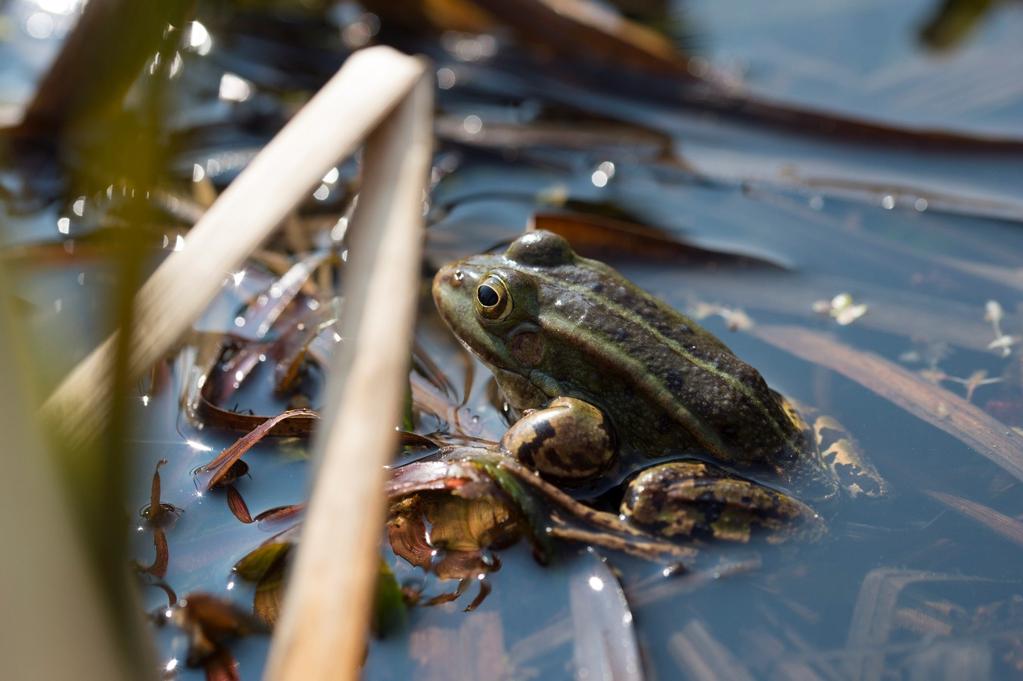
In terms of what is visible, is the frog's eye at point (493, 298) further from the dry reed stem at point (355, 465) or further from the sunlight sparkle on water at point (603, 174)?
the sunlight sparkle on water at point (603, 174)

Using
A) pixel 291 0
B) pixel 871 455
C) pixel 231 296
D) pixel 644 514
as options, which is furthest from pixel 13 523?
pixel 291 0

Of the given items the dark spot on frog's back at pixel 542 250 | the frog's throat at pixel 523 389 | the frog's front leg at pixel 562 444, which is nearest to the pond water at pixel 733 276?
the frog's throat at pixel 523 389

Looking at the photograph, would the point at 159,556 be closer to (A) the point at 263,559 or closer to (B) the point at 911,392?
(A) the point at 263,559

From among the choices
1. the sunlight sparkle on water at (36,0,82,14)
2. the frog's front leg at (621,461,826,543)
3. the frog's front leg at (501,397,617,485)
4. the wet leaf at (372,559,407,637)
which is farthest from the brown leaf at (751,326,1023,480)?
the sunlight sparkle on water at (36,0,82,14)

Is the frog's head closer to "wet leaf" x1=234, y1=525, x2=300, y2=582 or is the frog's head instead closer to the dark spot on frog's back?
the dark spot on frog's back

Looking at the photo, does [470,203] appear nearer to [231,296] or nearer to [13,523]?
[231,296]

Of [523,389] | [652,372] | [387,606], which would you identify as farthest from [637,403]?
[387,606]
